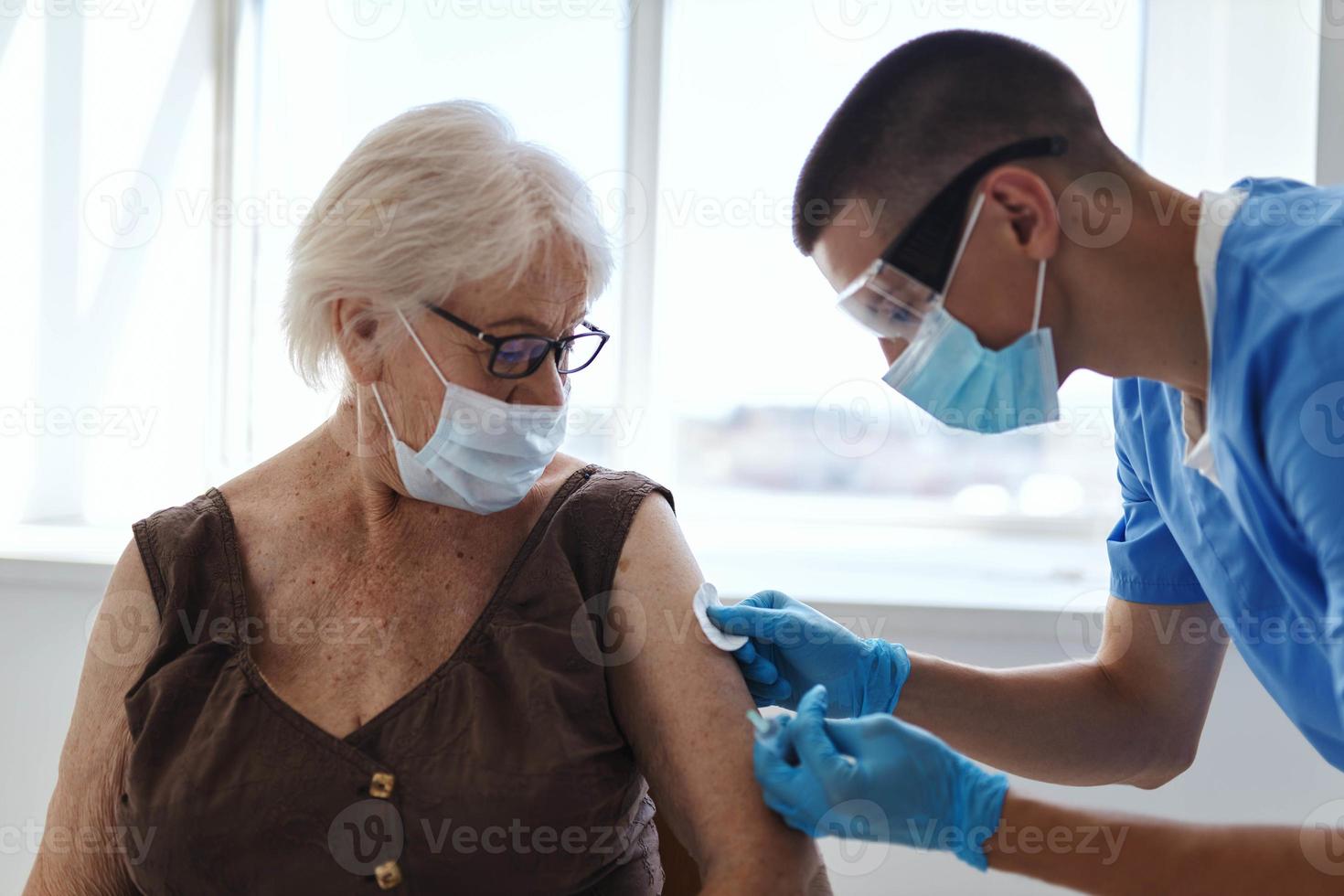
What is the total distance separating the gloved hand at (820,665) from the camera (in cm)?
130

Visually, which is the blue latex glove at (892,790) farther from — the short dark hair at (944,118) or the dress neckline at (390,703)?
the short dark hair at (944,118)

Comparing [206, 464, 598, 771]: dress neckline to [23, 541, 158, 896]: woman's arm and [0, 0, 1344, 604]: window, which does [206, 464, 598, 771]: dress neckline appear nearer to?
[23, 541, 158, 896]: woman's arm

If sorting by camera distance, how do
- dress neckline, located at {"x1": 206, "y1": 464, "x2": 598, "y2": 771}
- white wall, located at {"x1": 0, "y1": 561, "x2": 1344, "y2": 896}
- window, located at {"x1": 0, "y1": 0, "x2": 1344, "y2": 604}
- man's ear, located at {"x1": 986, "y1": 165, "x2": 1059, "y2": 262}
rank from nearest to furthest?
man's ear, located at {"x1": 986, "y1": 165, "x2": 1059, "y2": 262} < dress neckline, located at {"x1": 206, "y1": 464, "x2": 598, "y2": 771} < white wall, located at {"x1": 0, "y1": 561, "x2": 1344, "y2": 896} < window, located at {"x1": 0, "y1": 0, "x2": 1344, "y2": 604}

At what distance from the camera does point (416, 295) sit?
124cm

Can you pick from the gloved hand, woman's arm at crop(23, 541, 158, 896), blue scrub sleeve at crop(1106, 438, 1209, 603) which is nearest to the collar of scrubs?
blue scrub sleeve at crop(1106, 438, 1209, 603)

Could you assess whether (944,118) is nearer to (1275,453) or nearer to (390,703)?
(1275,453)

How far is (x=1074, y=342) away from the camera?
1.05 metres

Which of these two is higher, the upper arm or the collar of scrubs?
the collar of scrubs

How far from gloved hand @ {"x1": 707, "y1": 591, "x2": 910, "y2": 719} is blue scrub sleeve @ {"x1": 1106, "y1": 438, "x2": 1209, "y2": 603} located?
0.33 m

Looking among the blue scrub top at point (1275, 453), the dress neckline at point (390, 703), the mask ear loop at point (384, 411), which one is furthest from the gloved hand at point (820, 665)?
the mask ear loop at point (384, 411)

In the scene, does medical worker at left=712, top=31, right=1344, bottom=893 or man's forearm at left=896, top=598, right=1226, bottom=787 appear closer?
medical worker at left=712, top=31, right=1344, bottom=893

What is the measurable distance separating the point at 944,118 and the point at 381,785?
0.96 m

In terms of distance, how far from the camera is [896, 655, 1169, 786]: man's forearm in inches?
54.1

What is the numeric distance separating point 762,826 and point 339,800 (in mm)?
477
